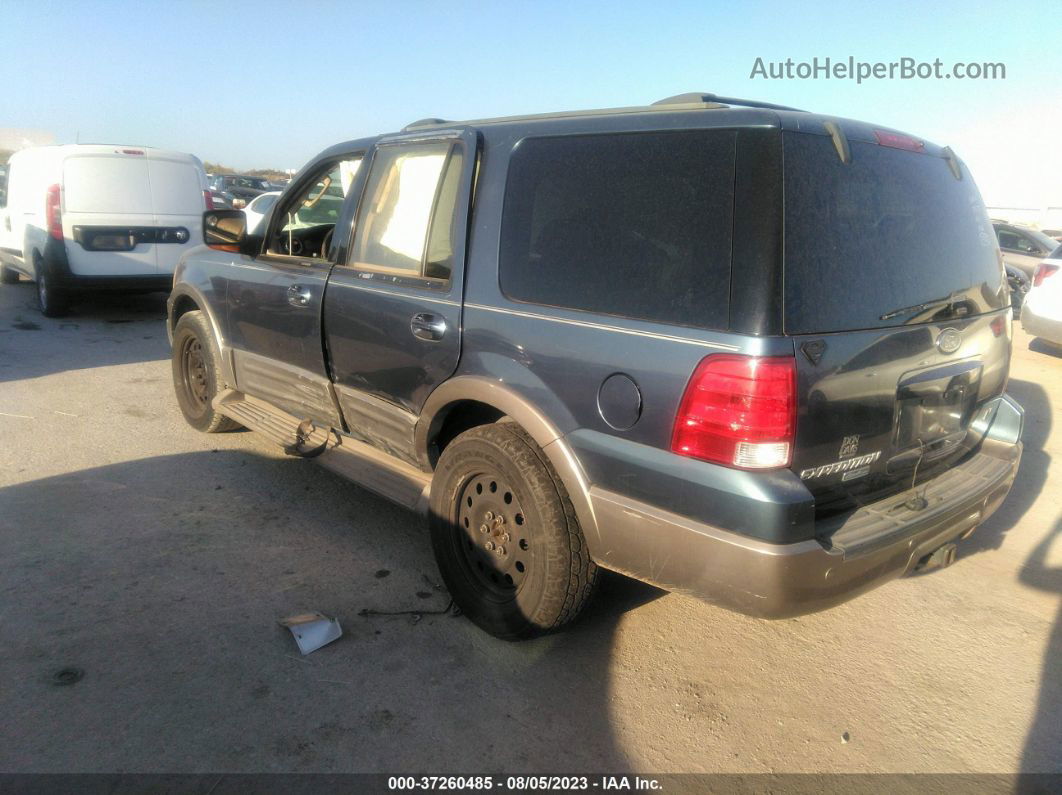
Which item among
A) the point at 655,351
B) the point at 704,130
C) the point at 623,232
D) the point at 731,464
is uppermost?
the point at 704,130

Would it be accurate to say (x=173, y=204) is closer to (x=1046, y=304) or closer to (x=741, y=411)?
(x=741, y=411)

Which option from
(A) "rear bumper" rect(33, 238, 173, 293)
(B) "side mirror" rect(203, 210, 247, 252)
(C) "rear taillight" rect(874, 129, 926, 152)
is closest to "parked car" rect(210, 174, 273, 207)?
(A) "rear bumper" rect(33, 238, 173, 293)

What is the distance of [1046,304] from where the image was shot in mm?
9211

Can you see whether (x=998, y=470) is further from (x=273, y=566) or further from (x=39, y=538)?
(x=39, y=538)

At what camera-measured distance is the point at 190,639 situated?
3.16m

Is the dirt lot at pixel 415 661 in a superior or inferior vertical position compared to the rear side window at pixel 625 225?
inferior

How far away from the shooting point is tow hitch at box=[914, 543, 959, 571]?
9.62ft

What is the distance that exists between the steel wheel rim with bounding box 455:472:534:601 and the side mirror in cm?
238

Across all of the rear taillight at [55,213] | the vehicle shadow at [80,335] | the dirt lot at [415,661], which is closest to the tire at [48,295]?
the vehicle shadow at [80,335]

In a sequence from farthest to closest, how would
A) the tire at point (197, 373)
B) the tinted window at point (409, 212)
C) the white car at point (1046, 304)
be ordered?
the white car at point (1046, 304) < the tire at point (197, 373) < the tinted window at point (409, 212)

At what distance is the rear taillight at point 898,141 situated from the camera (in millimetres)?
2867

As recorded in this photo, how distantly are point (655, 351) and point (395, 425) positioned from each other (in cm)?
154

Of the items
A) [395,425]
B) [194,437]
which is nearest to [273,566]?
[395,425]

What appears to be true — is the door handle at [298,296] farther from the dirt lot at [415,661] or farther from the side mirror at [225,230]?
the dirt lot at [415,661]
